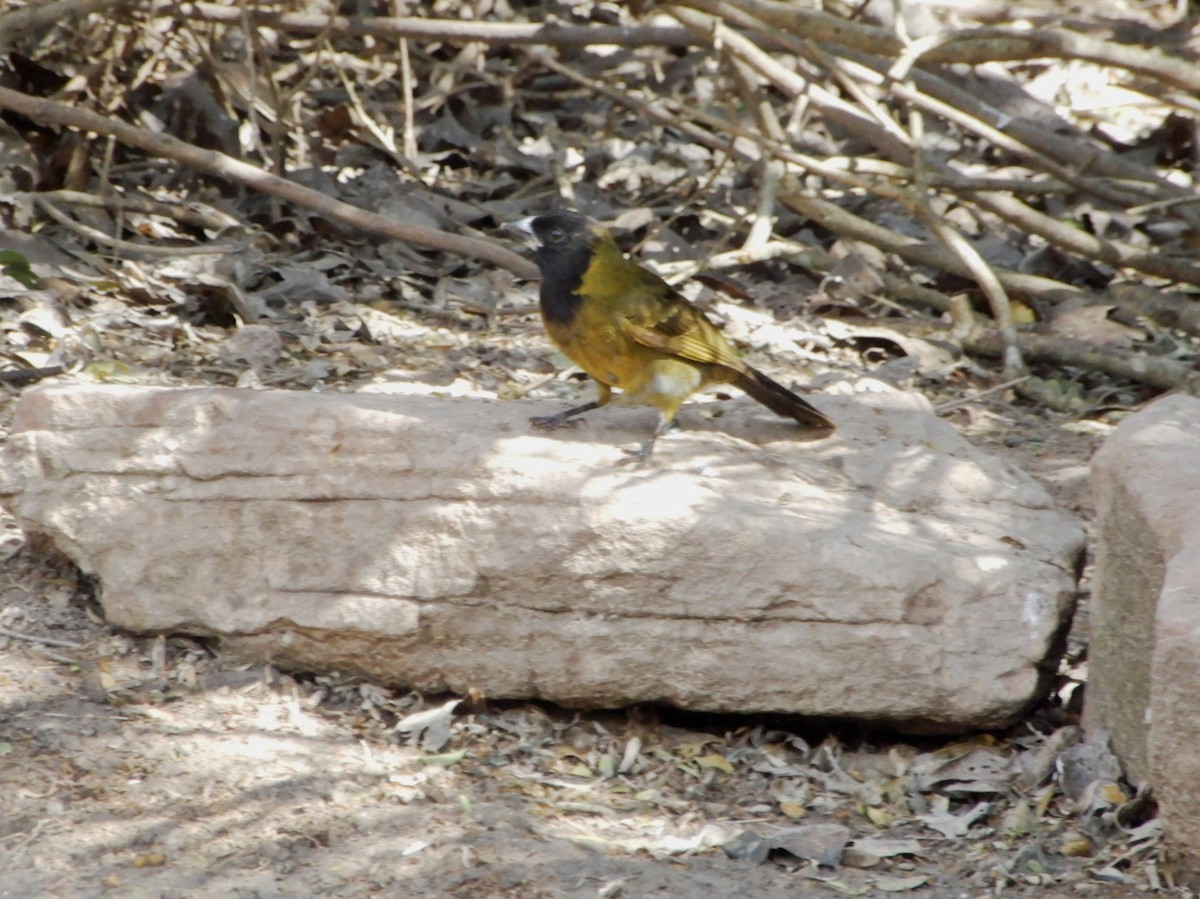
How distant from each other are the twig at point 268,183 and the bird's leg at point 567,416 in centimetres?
130

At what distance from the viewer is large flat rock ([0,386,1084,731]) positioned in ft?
13.1

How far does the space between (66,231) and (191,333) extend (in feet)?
3.94

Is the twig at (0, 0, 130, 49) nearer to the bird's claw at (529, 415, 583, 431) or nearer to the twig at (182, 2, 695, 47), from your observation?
the twig at (182, 2, 695, 47)

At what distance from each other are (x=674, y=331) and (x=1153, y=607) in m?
2.00

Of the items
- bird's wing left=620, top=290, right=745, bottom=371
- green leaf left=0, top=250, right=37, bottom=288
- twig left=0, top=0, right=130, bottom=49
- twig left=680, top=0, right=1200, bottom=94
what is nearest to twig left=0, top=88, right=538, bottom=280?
twig left=0, top=0, right=130, bottom=49

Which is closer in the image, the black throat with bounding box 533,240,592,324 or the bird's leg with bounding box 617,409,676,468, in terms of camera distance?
the bird's leg with bounding box 617,409,676,468

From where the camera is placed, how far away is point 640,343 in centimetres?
501

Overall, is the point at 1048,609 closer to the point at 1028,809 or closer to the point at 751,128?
the point at 1028,809

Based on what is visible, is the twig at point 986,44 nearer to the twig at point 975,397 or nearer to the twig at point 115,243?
the twig at point 975,397

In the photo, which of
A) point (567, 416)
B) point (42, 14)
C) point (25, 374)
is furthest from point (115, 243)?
point (567, 416)

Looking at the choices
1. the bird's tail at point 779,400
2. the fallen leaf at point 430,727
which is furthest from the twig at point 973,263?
the fallen leaf at point 430,727

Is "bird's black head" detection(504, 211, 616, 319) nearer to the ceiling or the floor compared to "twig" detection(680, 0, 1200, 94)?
nearer to the floor

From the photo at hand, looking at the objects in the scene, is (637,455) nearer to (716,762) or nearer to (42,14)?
(716,762)

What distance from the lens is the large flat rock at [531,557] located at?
13.1ft
